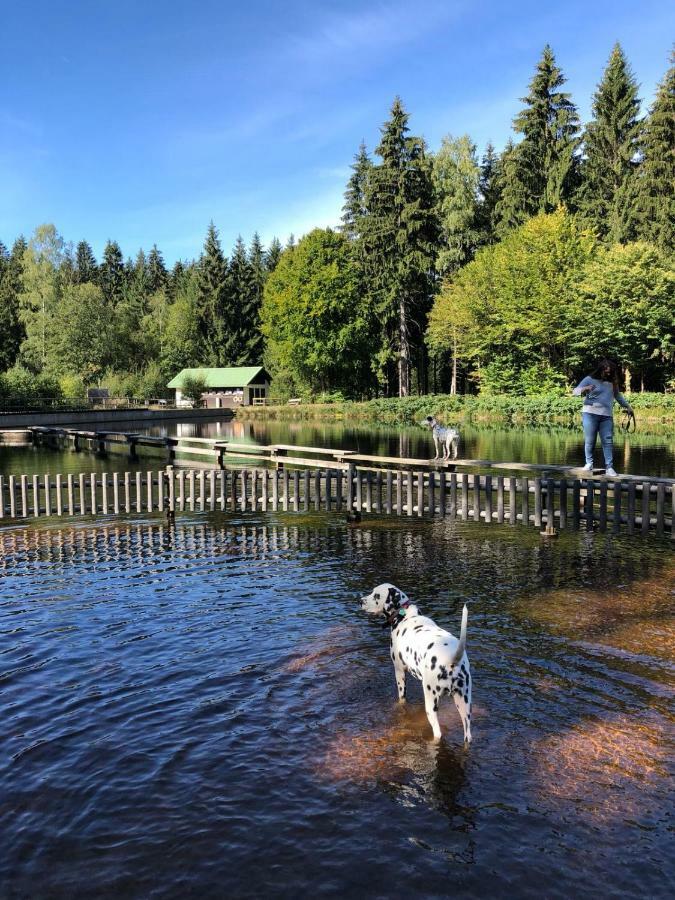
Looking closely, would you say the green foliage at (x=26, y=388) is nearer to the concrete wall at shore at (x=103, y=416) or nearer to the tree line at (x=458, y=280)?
the tree line at (x=458, y=280)

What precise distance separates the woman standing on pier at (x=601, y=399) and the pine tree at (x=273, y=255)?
11069cm


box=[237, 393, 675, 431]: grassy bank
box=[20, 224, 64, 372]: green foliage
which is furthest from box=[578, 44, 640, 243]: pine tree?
box=[20, 224, 64, 372]: green foliage

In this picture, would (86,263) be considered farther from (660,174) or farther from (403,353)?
(660,174)

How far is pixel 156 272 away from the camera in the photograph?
139250mm

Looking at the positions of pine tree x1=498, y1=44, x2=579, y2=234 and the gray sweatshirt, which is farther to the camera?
pine tree x1=498, y1=44, x2=579, y2=234

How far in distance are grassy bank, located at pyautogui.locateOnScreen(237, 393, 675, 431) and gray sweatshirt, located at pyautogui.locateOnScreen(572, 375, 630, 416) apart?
3491cm

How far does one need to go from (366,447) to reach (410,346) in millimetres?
40696

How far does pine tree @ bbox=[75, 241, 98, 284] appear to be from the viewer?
137625 millimetres

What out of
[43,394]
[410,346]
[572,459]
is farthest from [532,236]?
[43,394]

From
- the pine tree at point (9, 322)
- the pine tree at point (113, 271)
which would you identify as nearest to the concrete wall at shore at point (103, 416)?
the pine tree at point (9, 322)

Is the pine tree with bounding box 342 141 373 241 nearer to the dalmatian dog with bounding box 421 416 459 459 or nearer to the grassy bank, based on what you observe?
the grassy bank

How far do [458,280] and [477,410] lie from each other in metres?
17.7

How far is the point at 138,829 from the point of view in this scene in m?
5.49

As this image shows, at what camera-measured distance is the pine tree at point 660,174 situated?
190ft
